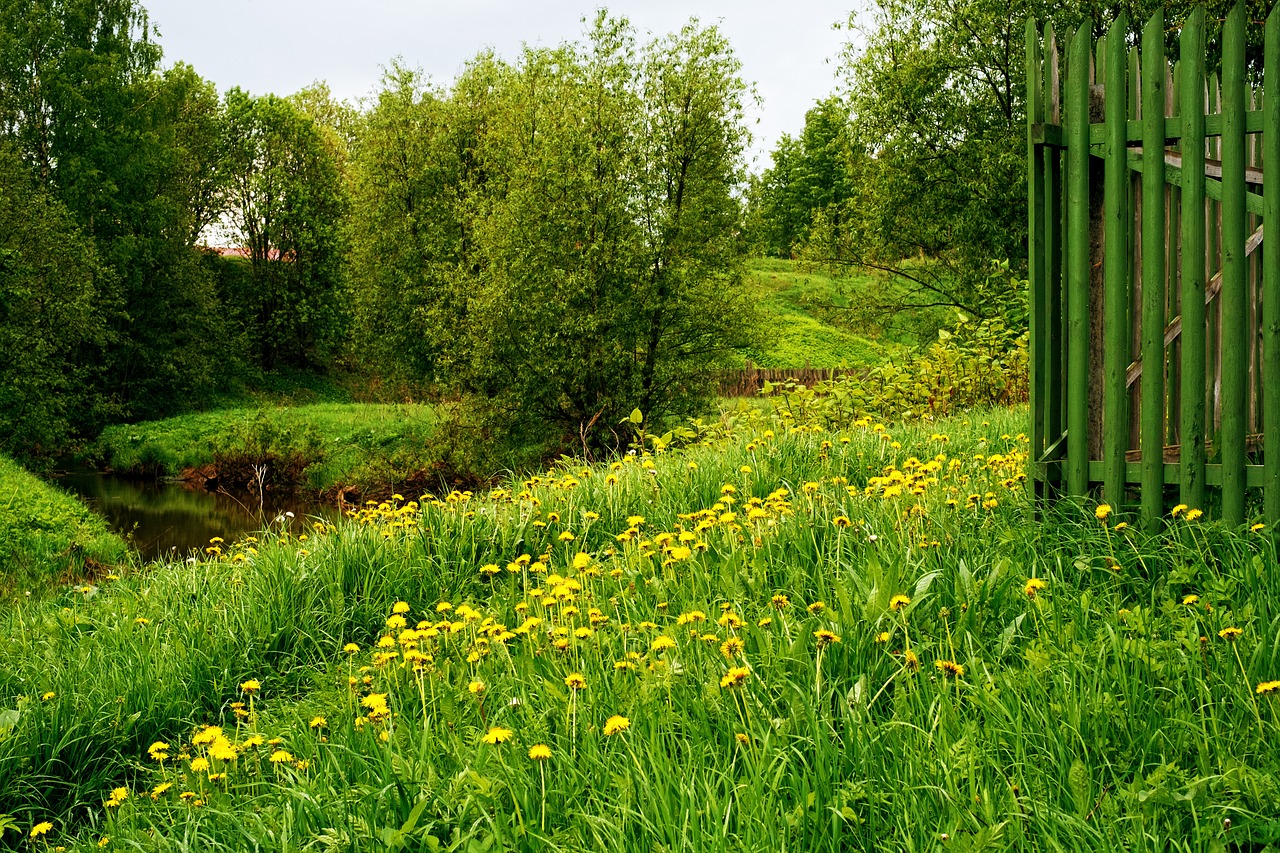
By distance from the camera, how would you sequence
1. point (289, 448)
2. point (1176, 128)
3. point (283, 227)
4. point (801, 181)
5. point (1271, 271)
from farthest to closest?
point (801, 181) → point (283, 227) → point (289, 448) → point (1176, 128) → point (1271, 271)

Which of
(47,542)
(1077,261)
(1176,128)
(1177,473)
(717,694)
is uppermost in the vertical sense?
(1176,128)

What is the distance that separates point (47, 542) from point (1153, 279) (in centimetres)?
1253

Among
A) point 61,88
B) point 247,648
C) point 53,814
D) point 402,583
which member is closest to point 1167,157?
point 402,583

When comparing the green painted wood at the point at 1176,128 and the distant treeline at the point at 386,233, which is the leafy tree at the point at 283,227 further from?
the green painted wood at the point at 1176,128

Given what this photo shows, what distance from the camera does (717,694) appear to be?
2766mm

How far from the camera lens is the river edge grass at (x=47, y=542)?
1073 cm

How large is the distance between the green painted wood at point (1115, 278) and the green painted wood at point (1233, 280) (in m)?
0.34

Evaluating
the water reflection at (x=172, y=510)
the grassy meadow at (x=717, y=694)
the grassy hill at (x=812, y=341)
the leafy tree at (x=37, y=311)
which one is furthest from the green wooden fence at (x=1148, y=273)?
the grassy hill at (x=812, y=341)

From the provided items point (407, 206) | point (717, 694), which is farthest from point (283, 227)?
point (717, 694)

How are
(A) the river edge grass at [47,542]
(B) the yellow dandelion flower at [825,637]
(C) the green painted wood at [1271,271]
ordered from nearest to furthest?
(B) the yellow dandelion flower at [825,637] → (C) the green painted wood at [1271,271] → (A) the river edge grass at [47,542]

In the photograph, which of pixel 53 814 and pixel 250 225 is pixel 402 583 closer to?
pixel 53 814

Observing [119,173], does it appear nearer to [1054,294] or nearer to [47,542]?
[47,542]

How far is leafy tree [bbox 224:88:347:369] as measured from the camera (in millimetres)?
37531

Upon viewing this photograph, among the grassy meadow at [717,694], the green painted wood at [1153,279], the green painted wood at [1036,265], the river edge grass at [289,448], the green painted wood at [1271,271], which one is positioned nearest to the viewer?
the grassy meadow at [717,694]
